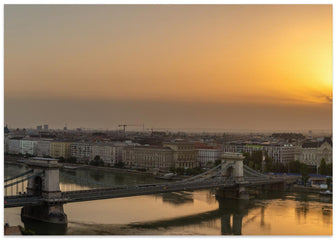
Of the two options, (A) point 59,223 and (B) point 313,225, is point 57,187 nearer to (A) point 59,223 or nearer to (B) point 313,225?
(A) point 59,223

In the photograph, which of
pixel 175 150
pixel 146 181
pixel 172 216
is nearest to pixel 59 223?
pixel 172 216

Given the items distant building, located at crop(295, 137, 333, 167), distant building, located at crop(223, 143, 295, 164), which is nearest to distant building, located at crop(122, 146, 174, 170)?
distant building, located at crop(223, 143, 295, 164)

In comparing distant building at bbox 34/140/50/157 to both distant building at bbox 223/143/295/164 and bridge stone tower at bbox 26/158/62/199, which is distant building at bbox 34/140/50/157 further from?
bridge stone tower at bbox 26/158/62/199

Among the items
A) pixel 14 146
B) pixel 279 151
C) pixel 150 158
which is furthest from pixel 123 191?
pixel 14 146

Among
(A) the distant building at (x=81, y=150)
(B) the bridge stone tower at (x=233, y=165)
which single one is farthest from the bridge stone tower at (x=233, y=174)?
(A) the distant building at (x=81, y=150)

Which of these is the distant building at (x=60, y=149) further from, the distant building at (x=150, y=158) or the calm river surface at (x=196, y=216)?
the calm river surface at (x=196, y=216)

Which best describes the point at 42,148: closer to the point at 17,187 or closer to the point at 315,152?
the point at 315,152
